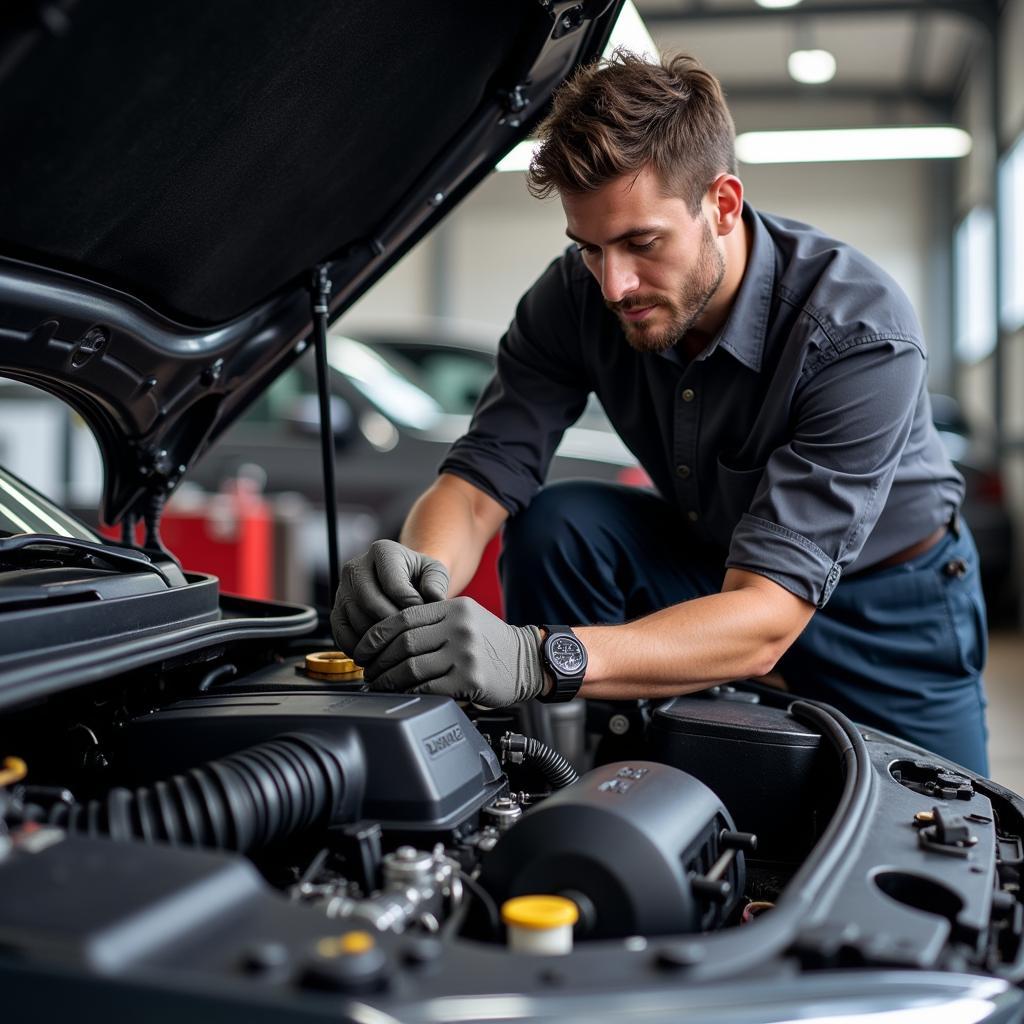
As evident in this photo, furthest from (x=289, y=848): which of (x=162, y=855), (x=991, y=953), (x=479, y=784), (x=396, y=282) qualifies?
(x=396, y=282)

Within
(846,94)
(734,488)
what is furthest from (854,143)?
(734,488)

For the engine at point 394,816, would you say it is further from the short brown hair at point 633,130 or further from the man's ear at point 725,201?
the man's ear at point 725,201

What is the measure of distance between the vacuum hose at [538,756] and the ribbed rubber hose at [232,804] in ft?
1.02

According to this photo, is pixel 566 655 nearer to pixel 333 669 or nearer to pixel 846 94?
pixel 333 669

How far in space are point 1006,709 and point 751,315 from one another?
109 inches

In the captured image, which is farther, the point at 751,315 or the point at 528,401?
the point at 528,401

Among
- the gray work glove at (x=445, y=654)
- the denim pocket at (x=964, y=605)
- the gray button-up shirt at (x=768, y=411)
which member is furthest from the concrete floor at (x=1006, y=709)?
the gray work glove at (x=445, y=654)

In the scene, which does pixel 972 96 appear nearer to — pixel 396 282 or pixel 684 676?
pixel 396 282

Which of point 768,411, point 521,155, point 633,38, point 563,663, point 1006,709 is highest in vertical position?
point 633,38

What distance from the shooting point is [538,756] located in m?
1.31

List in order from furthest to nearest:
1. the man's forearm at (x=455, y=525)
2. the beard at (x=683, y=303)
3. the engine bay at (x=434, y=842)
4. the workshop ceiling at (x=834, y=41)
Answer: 1. the workshop ceiling at (x=834, y=41)
2. the man's forearm at (x=455, y=525)
3. the beard at (x=683, y=303)
4. the engine bay at (x=434, y=842)

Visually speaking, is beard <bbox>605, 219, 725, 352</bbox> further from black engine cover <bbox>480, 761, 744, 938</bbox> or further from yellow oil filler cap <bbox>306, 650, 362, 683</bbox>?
black engine cover <bbox>480, 761, 744, 938</bbox>

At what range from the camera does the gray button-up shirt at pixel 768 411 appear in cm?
154

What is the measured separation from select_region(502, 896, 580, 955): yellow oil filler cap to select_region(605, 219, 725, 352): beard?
3.38ft
